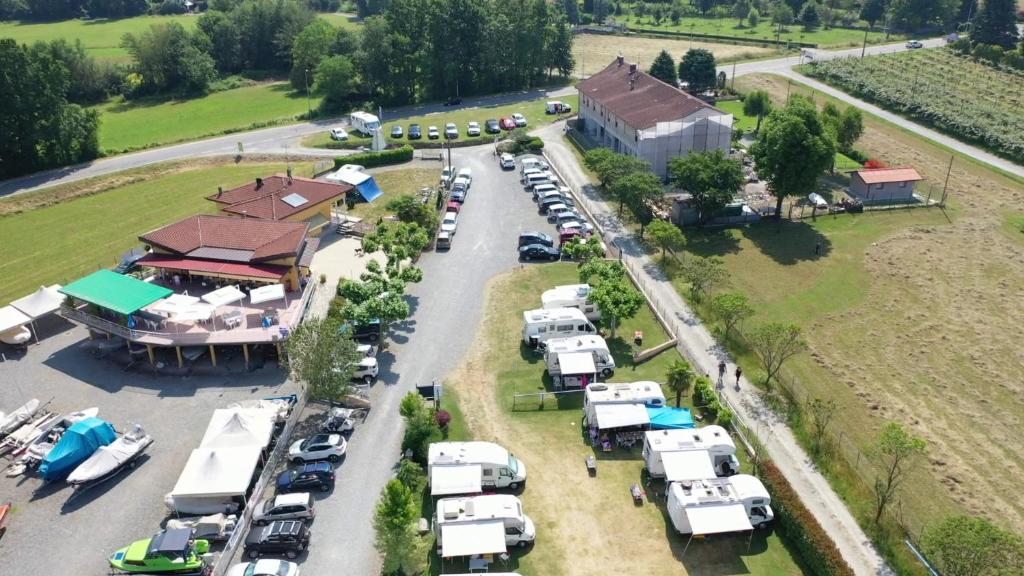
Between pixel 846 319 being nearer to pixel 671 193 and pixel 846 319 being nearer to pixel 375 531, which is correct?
pixel 671 193

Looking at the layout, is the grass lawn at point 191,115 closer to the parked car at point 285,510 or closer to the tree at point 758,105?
the tree at point 758,105

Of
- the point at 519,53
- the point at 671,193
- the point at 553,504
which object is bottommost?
the point at 553,504

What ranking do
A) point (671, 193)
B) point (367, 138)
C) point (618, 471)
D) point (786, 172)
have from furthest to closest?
point (367, 138) → point (671, 193) → point (786, 172) → point (618, 471)

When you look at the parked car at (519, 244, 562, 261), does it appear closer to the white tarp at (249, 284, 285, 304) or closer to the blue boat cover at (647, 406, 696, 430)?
the white tarp at (249, 284, 285, 304)

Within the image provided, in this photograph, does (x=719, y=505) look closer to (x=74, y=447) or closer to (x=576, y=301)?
(x=576, y=301)

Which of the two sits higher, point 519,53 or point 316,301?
point 519,53

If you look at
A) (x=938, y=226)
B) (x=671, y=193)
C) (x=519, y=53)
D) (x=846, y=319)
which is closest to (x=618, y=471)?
(x=846, y=319)
